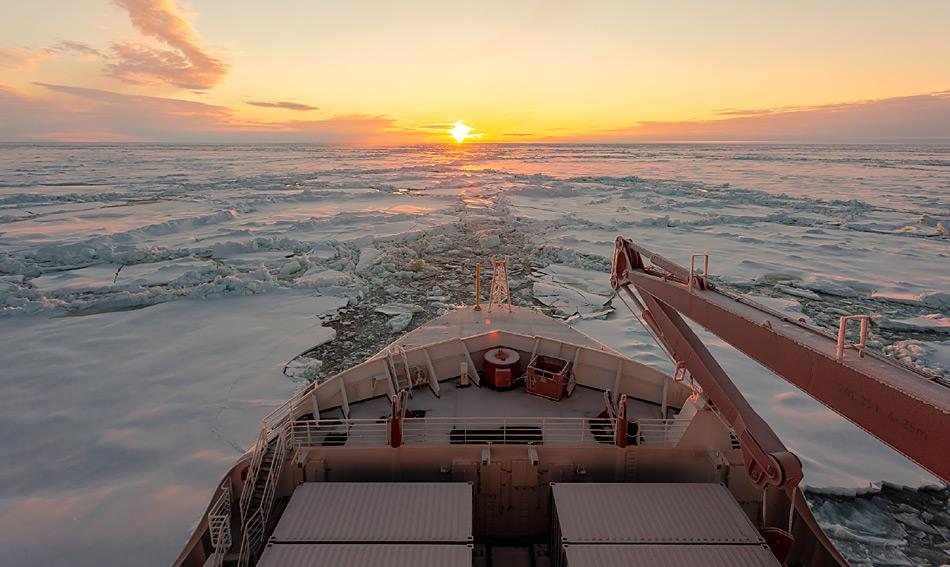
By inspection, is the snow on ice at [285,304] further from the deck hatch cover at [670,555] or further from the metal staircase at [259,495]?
the deck hatch cover at [670,555]

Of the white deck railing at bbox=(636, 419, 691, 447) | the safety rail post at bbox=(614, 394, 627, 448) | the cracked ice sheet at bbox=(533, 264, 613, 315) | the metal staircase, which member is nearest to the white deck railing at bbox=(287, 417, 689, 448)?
the white deck railing at bbox=(636, 419, 691, 447)

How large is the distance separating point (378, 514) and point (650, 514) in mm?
3008

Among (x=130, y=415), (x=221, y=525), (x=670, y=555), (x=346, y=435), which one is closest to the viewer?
(x=670, y=555)

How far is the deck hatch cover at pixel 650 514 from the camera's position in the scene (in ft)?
16.7

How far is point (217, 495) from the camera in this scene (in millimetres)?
6148

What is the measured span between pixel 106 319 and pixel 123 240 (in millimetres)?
13736

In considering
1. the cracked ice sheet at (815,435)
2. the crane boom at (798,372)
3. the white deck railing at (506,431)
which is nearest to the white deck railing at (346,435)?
the white deck railing at (506,431)

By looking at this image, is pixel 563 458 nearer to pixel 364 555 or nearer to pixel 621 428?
pixel 621 428

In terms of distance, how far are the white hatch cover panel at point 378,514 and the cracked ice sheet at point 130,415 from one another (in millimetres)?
4017

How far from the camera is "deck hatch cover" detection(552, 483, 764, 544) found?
201 inches

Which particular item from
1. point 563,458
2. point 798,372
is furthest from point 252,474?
point 798,372

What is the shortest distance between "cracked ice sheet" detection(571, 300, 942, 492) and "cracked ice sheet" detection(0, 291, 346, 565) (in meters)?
11.2

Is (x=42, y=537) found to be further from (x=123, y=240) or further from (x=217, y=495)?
(x=123, y=240)

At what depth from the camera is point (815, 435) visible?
11.3 m
